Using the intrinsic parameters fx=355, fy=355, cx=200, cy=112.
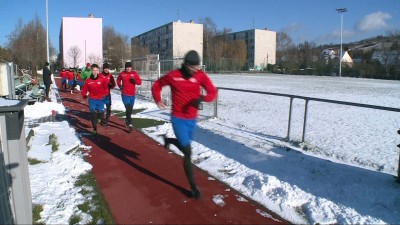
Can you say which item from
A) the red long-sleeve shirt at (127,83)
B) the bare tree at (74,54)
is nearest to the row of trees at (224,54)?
the bare tree at (74,54)

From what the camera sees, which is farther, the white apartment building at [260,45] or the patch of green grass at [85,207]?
the white apartment building at [260,45]

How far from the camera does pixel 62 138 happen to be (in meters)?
8.54

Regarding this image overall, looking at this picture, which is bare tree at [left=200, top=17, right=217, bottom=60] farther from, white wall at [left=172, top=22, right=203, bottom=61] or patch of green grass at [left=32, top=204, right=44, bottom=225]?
patch of green grass at [left=32, top=204, right=44, bottom=225]

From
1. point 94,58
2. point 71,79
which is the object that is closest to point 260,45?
point 94,58

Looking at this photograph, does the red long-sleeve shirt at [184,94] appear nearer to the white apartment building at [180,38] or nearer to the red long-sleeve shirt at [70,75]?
the red long-sleeve shirt at [70,75]

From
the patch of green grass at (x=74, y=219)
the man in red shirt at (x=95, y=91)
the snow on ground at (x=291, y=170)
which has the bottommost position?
the patch of green grass at (x=74, y=219)

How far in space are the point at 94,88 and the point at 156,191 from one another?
468 cm

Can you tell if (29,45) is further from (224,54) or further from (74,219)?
(224,54)

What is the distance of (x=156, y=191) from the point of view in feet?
16.9

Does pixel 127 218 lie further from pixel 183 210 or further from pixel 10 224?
pixel 10 224

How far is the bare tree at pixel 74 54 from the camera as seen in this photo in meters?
82.4

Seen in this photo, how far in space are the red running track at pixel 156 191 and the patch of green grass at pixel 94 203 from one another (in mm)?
79

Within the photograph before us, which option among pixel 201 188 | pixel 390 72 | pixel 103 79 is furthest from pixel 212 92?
pixel 390 72

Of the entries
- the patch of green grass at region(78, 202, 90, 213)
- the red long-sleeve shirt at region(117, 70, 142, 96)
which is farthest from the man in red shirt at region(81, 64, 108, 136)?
the patch of green grass at region(78, 202, 90, 213)
